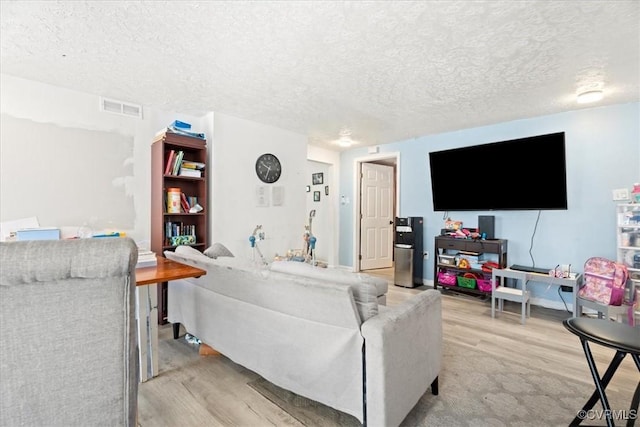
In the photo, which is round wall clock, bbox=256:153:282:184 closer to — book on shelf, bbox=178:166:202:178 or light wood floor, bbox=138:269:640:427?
book on shelf, bbox=178:166:202:178

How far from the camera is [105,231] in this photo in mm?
3105

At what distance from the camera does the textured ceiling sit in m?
1.73

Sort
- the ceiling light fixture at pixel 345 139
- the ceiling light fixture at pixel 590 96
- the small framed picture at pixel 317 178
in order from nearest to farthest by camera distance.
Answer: the ceiling light fixture at pixel 590 96
the ceiling light fixture at pixel 345 139
the small framed picture at pixel 317 178

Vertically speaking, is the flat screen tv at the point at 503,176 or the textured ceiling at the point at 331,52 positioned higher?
the textured ceiling at the point at 331,52

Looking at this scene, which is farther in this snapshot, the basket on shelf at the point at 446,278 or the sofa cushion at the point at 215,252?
the basket on shelf at the point at 446,278

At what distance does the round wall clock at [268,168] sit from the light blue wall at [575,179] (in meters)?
2.49

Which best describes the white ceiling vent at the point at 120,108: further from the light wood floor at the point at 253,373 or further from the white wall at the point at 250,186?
the light wood floor at the point at 253,373

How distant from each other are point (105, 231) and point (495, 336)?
158 inches

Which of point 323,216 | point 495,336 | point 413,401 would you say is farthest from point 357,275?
point 323,216

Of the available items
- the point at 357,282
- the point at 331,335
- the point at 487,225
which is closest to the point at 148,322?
the point at 331,335

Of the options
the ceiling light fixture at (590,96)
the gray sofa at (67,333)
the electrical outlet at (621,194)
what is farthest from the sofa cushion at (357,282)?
the electrical outlet at (621,194)

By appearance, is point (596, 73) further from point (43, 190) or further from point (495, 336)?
point (43, 190)

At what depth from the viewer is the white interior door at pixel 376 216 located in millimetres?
5734

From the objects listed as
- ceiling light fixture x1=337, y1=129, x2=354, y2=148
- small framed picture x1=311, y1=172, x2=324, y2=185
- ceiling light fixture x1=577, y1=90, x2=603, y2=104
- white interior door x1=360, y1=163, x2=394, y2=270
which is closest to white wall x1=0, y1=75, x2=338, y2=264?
ceiling light fixture x1=337, y1=129, x2=354, y2=148
